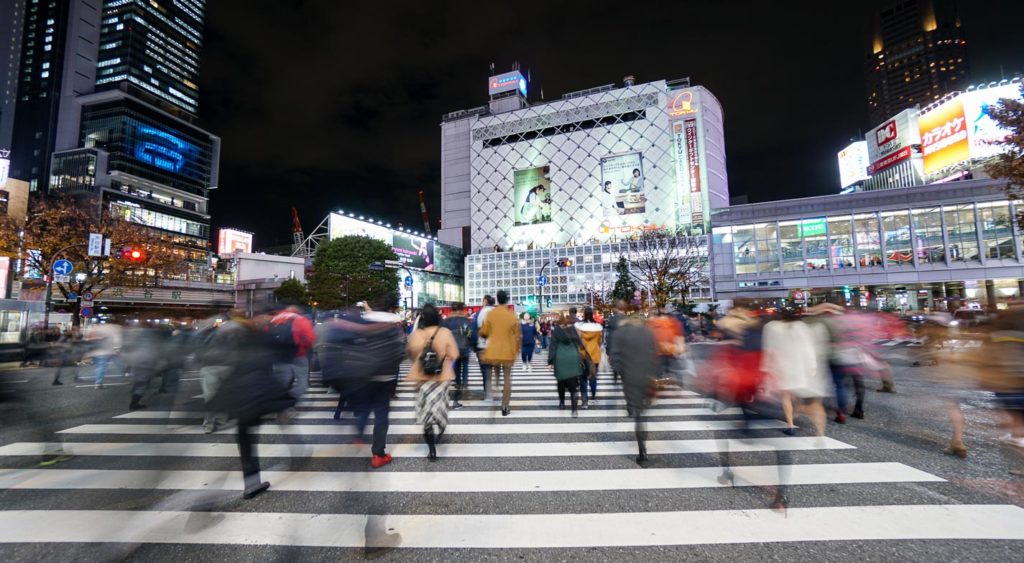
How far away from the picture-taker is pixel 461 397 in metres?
9.27

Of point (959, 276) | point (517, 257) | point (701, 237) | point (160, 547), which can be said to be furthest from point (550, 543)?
point (517, 257)

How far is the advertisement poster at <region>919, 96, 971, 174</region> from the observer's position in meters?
37.8

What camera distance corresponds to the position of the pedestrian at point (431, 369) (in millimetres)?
4871

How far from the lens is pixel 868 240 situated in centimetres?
4431

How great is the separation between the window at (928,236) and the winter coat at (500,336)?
173 ft

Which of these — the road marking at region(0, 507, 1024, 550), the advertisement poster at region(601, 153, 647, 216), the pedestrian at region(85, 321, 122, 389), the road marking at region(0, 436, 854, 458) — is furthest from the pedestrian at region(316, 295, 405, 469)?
the advertisement poster at region(601, 153, 647, 216)

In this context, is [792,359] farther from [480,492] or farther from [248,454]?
[248,454]

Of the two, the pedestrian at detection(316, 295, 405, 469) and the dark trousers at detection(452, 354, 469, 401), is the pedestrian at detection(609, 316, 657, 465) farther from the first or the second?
the dark trousers at detection(452, 354, 469, 401)

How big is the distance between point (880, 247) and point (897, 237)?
1.65 metres

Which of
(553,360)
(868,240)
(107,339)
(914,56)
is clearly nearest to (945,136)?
(868,240)

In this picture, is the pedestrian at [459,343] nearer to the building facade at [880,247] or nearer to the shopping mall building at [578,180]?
the building facade at [880,247]

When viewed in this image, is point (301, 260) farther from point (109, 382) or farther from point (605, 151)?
point (109, 382)

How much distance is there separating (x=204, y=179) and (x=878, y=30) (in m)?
214

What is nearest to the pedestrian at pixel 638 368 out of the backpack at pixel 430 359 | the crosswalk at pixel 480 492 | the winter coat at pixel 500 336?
the crosswalk at pixel 480 492
